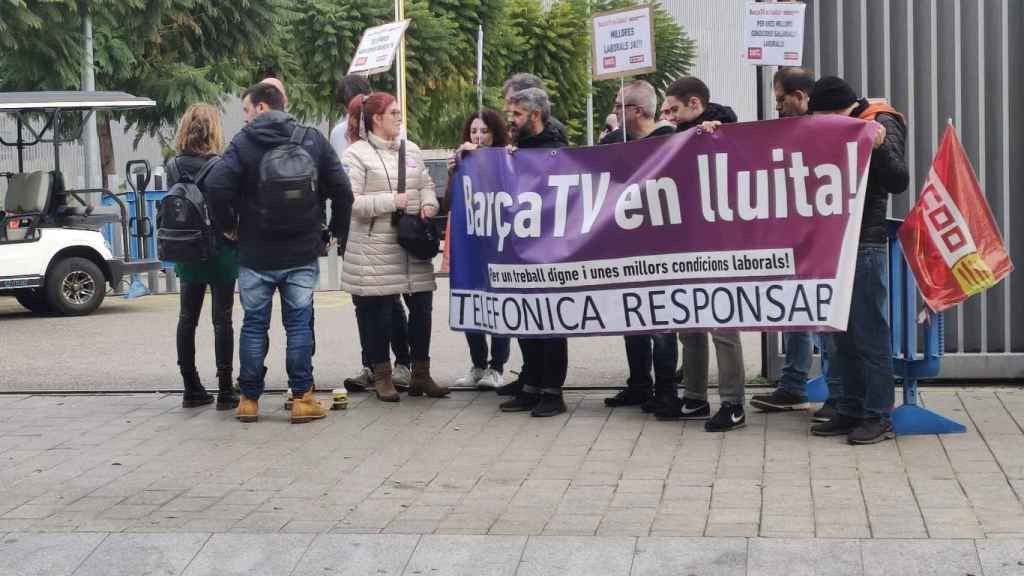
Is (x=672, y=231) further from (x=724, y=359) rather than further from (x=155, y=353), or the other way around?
(x=155, y=353)

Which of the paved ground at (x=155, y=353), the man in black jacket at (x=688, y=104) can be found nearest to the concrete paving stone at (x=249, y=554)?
the man in black jacket at (x=688, y=104)

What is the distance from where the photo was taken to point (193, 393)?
30.7 feet

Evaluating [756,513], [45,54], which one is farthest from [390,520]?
[45,54]

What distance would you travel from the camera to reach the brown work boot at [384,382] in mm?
9203

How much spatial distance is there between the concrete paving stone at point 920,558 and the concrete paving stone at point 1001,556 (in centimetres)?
3

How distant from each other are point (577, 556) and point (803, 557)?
75cm

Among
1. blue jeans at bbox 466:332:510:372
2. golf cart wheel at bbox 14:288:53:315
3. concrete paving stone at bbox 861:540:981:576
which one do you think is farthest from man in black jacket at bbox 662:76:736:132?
golf cart wheel at bbox 14:288:53:315

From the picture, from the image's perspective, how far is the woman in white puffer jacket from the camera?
8930mm

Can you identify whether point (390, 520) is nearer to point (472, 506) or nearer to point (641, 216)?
point (472, 506)

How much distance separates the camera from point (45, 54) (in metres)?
24.5

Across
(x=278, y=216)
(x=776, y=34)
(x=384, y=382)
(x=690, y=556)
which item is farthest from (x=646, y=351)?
(x=690, y=556)

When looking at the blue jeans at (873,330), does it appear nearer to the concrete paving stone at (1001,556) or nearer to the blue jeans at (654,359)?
the blue jeans at (654,359)

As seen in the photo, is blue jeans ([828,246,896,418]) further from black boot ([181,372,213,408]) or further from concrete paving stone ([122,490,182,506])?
black boot ([181,372,213,408])

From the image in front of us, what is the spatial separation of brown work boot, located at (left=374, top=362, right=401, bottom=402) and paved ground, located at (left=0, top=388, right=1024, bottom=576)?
16cm
